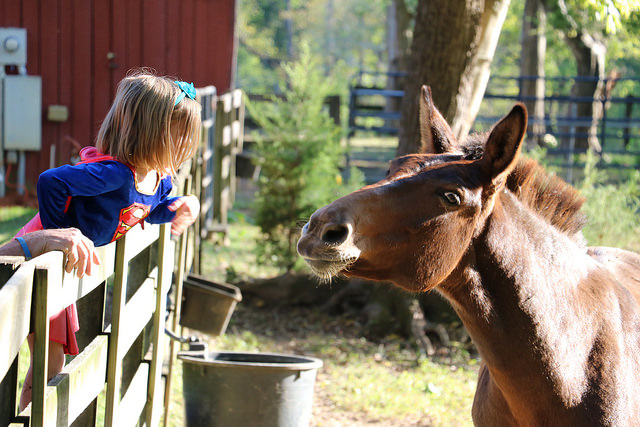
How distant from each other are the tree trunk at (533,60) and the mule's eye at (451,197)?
15808 mm

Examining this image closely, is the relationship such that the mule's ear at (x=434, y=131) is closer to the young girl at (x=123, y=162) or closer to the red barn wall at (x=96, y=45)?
the young girl at (x=123, y=162)

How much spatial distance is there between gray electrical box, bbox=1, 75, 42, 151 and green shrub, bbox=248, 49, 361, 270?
429 centimetres

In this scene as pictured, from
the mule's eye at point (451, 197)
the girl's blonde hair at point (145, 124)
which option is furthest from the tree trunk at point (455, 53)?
the girl's blonde hair at point (145, 124)

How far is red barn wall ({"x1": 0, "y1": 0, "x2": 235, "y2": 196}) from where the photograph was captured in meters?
10.5

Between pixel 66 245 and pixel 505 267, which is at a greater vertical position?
pixel 66 245

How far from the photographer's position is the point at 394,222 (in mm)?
2361

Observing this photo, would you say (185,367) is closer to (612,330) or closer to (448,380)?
(612,330)

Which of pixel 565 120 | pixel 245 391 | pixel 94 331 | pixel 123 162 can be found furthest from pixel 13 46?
pixel 565 120

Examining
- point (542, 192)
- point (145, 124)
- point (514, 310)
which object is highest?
point (145, 124)

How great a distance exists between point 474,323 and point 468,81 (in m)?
4.05

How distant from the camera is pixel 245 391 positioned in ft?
12.4

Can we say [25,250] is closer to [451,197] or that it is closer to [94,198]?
[94,198]

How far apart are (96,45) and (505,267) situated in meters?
9.49

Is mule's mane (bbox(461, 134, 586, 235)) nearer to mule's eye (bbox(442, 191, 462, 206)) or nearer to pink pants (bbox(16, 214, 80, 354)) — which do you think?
mule's eye (bbox(442, 191, 462, 206))
